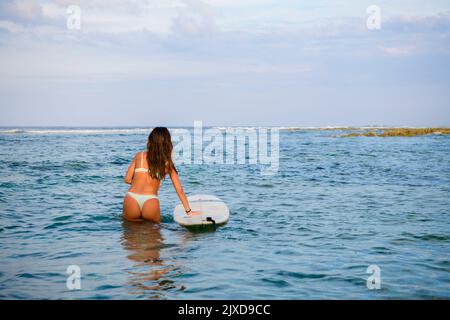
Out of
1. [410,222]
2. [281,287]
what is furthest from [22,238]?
[410,222]

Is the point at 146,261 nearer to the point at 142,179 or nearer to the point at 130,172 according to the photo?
the point at 142,179

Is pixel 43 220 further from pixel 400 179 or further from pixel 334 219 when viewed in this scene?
pixel 400 179

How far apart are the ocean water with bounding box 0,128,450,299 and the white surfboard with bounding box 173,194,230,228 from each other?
24 centimetres

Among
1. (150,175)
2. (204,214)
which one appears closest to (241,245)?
(204,214)

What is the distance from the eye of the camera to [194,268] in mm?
6785

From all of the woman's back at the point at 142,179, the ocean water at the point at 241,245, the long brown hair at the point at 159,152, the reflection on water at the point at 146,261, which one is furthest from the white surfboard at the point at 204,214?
the long brown hair at the point at 159,152

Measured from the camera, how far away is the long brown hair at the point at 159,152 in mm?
8516

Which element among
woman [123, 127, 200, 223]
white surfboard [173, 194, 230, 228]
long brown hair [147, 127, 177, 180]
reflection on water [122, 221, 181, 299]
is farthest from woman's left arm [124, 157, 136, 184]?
white surfboard [173, 194, 230, 228]

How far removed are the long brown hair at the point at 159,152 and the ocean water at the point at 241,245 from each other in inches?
45.5

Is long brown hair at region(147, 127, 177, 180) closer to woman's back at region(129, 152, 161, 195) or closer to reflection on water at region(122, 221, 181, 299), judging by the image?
woman's back at region(129, 152, 161, 195)

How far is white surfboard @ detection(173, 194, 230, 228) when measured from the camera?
9.28 meters

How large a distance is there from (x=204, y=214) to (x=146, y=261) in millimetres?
2750

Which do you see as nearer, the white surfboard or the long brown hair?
the long brown hair

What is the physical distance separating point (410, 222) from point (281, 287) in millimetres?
5080
